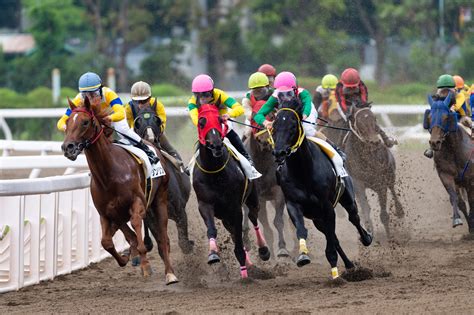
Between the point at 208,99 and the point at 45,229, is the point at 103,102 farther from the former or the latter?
the point at 45,229

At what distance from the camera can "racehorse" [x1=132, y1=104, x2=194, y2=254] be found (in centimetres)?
1122

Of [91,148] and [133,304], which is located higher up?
[91,148]

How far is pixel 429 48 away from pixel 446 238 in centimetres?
2136

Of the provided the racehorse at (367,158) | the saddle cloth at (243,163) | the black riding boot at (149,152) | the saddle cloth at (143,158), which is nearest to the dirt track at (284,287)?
the racehorse at (367,158)

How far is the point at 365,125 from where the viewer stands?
13625 mm

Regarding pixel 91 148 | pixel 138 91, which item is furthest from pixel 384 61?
pixel 91 148

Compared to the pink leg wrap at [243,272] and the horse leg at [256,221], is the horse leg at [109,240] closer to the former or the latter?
the pink leg wrap at [243,272]

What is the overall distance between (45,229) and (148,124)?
1761 millimetres

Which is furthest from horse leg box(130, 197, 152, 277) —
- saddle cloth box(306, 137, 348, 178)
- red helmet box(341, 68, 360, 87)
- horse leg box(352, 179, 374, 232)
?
red helmet box(341, 68, 360, 87)

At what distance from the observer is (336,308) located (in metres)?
8.25

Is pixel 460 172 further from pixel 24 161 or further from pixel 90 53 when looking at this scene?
pixel 90 53

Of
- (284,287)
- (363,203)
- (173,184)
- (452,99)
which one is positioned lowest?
(284,287)

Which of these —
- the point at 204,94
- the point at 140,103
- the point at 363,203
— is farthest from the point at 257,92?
the point at 363,203

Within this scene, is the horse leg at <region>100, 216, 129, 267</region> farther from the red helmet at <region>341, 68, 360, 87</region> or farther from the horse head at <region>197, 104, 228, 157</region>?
the red helmet at <region>341, 68, 360, 87</region>
